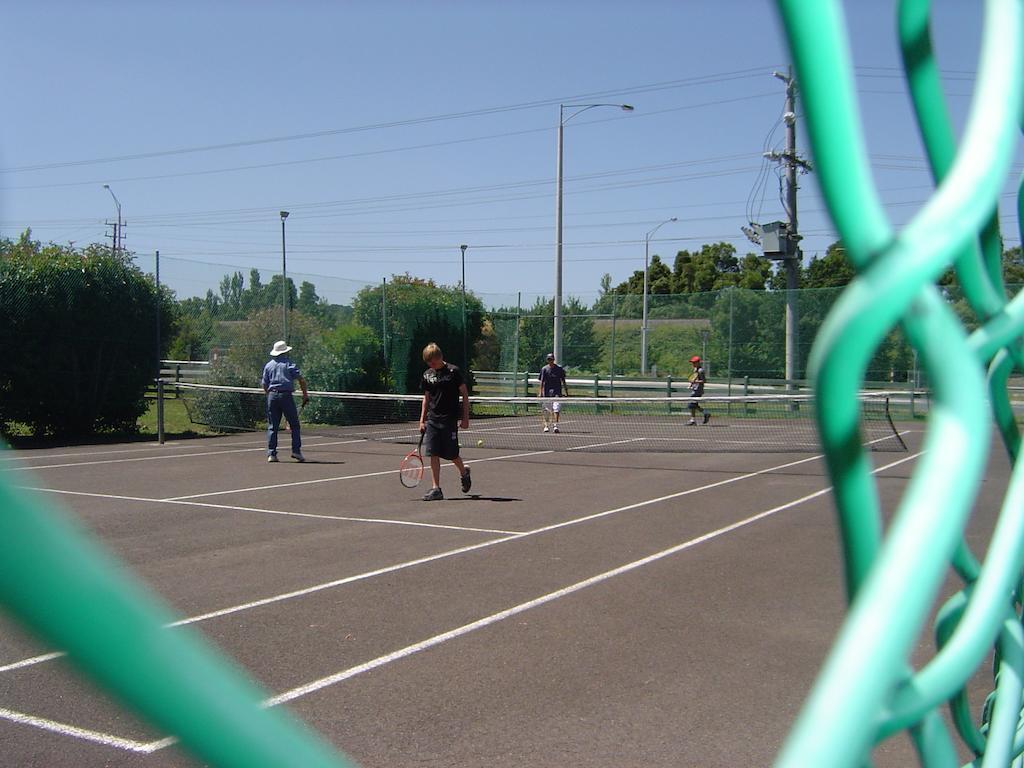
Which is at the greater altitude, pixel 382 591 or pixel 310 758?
pixel 310 758

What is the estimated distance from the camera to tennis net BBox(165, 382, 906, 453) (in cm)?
2062

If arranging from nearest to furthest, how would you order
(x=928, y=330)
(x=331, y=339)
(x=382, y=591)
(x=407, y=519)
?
(x=928, y=330), (x=382, y=591), (x=407, y=519), (x=331, y=339)

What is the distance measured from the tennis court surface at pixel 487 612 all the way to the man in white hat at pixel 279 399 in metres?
2.65

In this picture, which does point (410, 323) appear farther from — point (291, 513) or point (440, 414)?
point (291, 513)

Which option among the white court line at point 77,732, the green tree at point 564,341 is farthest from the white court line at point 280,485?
the green tree at point 564,341

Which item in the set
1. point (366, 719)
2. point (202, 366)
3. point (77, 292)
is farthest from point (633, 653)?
point (202, 366)

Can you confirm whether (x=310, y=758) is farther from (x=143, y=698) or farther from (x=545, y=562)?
(x=545, y=562)

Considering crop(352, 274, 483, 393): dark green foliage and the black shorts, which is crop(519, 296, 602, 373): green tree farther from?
the black shorts

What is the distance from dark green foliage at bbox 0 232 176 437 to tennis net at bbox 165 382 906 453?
2.23 meters

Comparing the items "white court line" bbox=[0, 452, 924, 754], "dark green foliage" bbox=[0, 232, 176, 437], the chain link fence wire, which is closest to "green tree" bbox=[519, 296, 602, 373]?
"dark green foliage" bbox=[0, 232, 176, 437]

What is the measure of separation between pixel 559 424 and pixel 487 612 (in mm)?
18983

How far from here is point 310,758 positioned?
20.1 inches

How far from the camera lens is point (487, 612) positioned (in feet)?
23.3

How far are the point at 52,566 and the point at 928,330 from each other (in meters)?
0.55
